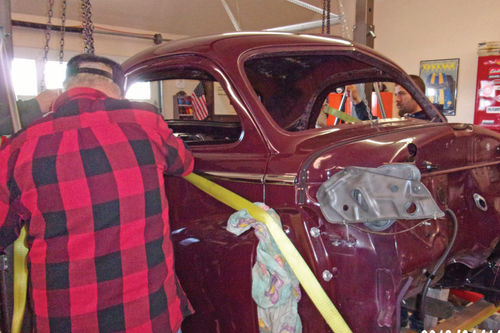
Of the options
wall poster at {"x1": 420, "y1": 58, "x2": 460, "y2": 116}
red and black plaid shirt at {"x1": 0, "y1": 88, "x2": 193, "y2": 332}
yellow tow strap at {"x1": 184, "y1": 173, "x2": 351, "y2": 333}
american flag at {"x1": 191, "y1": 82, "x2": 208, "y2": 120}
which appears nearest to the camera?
red and black plaid shirt at {"x1": 0, "y1": 88, "x2": 193, "y2": 332}

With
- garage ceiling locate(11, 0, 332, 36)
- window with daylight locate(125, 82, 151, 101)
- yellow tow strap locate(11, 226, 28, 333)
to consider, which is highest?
garage ceiling locate(11, 0, 332, 36)

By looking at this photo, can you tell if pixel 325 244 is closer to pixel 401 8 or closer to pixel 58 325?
pixel 58 325

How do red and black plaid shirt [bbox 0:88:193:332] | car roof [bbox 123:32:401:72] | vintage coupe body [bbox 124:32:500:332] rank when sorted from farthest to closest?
car roof [bbox 123:32:401:72], vintage coupe body [bbox 124:32:500:332], red and black plaid shirt [bbox 0:88:193:332]

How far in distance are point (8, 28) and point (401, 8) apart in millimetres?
8366

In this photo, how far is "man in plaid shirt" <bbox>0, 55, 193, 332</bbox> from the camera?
1354mm

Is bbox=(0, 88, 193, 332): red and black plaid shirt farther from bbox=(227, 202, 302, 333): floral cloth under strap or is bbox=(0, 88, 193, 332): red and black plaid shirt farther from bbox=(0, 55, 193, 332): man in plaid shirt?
bbox=(227, 202, 302, 333): floral cloth under strap

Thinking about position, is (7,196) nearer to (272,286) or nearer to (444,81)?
(272,286)

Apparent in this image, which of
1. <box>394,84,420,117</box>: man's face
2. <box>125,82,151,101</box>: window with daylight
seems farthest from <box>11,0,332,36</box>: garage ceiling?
<box>394,84,420,117</box>: man's face

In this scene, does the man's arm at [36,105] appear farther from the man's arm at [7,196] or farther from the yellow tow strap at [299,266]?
the yellow tow strap at [299,266]

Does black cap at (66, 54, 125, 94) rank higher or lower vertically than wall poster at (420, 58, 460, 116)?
lower

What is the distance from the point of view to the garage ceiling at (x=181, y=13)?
972 cm

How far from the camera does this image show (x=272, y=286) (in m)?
1.59

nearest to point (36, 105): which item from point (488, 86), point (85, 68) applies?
point (85, 68)

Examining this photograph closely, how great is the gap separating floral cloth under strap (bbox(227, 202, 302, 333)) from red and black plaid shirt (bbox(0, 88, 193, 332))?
14.6 inches
